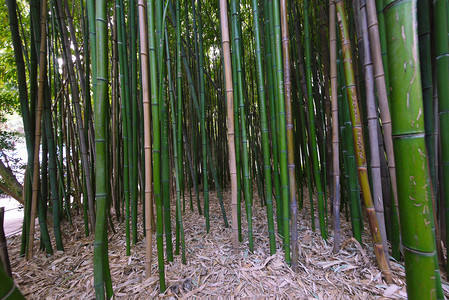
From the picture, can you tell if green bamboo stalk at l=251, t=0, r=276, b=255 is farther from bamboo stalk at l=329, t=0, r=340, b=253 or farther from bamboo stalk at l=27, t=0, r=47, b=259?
bamboo stalk at l=27, t=0, r=47, b=259

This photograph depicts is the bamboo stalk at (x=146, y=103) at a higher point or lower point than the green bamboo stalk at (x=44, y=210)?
higher

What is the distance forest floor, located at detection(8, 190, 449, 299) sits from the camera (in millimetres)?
765

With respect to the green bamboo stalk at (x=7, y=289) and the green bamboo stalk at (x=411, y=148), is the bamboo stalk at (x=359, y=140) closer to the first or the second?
the green bamboo stalk at (x=411, y=148)

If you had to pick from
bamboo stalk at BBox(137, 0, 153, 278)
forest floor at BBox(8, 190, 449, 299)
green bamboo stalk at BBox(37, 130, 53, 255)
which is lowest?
forest floor at BBox(8, 190, 449, 299)

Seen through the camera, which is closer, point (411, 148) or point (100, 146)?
point (411, 148)

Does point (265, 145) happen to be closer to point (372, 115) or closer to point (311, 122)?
point (311, 122)

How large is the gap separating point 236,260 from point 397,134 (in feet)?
2.72

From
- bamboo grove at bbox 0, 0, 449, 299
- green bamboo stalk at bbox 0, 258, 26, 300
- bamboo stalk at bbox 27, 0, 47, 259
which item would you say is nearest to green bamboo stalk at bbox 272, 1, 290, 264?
bamboo grove at bbox 0, 0, 449, 299

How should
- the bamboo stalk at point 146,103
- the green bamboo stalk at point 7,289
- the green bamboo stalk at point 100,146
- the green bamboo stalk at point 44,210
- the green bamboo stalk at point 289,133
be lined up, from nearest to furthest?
the green bamboo stalk at point 7,289 < the green bamboo stalk at point 100,146 < the bamboo stalk at point 146,103 < the green bamboo stalk at point 289,133 < the green bamboo stalk at point 44,210

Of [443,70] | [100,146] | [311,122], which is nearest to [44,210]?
[100,146]

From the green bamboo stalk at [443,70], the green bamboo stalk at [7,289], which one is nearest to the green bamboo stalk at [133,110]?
the green bamboo stalk at [7,289]

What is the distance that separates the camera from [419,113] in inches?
14.3

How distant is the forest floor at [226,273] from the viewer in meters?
0.77

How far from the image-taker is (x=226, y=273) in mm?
873
